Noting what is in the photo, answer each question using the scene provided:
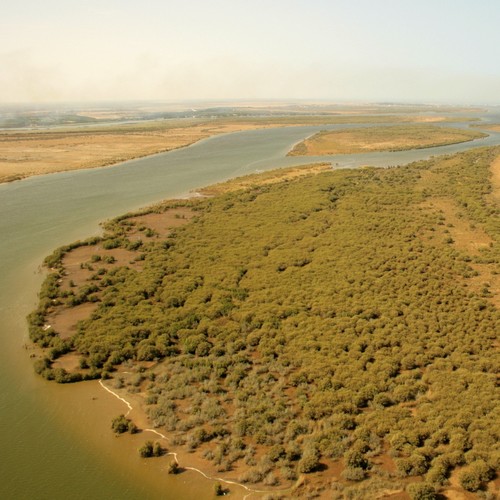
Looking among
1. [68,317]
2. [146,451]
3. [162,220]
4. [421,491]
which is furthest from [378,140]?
[146,451]

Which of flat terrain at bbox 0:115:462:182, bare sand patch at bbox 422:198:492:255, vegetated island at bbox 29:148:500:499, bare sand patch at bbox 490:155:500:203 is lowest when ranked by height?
vegetated island at bbox 29:148:500:499

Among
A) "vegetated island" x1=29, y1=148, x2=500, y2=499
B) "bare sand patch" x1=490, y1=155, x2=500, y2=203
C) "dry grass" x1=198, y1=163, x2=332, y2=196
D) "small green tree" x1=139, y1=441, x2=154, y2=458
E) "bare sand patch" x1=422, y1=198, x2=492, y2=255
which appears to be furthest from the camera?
"dry grass" x1=198, y1=163, x2=332, y2=196

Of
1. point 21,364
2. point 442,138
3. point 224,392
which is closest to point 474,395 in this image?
point 224,392

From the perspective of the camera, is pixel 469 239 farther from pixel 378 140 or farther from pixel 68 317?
pixel 378 140

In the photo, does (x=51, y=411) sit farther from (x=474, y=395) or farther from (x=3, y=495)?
(x=474, y=395)

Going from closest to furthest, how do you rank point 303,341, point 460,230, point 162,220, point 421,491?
point 421,491, point 303,341, point 460,230, point 162,220

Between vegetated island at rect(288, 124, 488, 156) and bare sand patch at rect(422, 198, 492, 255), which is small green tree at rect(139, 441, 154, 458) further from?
vegetated island at rect(288, 124, 488, 156)

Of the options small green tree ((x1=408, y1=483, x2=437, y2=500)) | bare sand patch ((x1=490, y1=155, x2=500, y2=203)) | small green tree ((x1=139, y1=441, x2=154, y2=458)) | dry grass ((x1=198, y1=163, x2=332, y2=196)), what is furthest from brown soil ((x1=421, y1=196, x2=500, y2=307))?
dry grass ((x1=198, y1=163, x2=332, y2=196))
